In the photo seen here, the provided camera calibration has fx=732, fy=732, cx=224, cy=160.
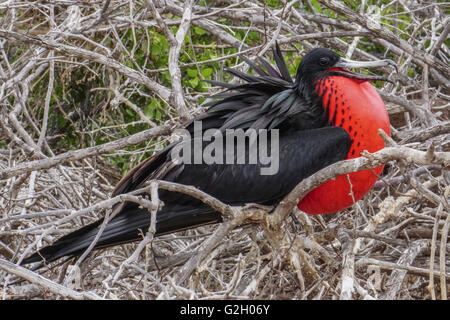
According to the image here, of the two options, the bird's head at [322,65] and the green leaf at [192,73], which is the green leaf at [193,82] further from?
the bird's head at [322,65]

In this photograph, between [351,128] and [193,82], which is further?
[193,82]

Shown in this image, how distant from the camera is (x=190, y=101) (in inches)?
129

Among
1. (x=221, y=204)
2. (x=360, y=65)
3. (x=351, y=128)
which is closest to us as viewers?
(x=221, y=204)

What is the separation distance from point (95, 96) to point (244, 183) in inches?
71.9

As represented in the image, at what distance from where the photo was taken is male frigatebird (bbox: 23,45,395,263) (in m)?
2.41

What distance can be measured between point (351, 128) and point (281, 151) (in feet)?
0.81

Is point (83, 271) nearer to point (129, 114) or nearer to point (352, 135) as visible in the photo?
point (352, 135)

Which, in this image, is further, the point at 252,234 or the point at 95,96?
the point at 95,96

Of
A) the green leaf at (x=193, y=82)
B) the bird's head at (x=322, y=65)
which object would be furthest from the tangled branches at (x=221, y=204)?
the bird's head at (x=322, y=65)

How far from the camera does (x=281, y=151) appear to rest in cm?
245

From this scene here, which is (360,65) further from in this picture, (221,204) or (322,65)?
(221,204)

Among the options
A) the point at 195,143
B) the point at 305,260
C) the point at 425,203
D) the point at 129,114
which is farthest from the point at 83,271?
the point at 129,114

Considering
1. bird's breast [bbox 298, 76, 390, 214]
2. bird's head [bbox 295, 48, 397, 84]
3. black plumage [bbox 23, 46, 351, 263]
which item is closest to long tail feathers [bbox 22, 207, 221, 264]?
black plumage [bbox 23, 46, 351, 263]

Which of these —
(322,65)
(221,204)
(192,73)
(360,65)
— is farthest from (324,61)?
(192,73)
